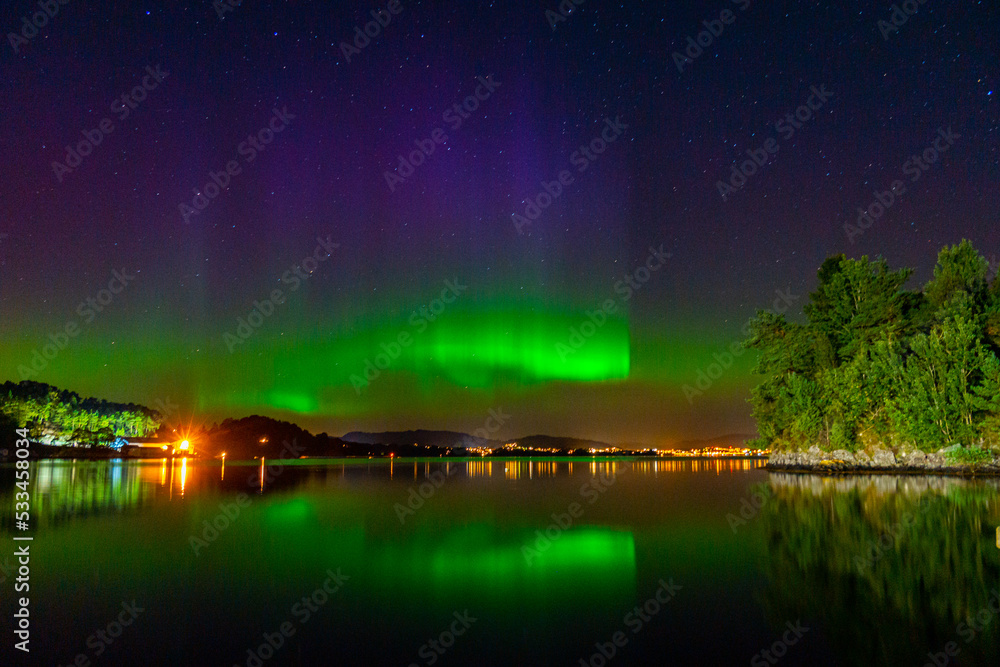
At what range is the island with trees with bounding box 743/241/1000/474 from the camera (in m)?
55.2

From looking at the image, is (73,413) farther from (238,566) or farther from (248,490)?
(238,566)

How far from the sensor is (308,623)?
35.7 feet

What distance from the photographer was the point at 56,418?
12506 centimetres

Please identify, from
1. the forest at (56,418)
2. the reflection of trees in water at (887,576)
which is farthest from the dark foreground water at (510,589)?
the forest at (56,418)

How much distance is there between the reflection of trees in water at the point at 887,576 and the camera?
980 cm

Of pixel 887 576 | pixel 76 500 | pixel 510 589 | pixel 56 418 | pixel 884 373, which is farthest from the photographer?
pixel 56 418

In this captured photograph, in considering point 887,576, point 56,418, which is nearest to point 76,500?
point 887,576

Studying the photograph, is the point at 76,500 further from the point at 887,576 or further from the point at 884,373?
the point at 884,373

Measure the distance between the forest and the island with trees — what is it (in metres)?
119

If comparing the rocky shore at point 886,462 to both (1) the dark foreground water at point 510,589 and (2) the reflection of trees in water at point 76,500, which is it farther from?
(2) the reflection of trees in water at point 76,500

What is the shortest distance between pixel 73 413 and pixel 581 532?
144782mm

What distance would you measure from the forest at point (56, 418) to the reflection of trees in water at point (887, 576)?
122360 millimetres

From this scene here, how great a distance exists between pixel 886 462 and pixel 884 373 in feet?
29.3

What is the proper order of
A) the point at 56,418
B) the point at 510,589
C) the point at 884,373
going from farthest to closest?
1. the point at 56,418
2. the point at 884,373
3. the point at 510,589
